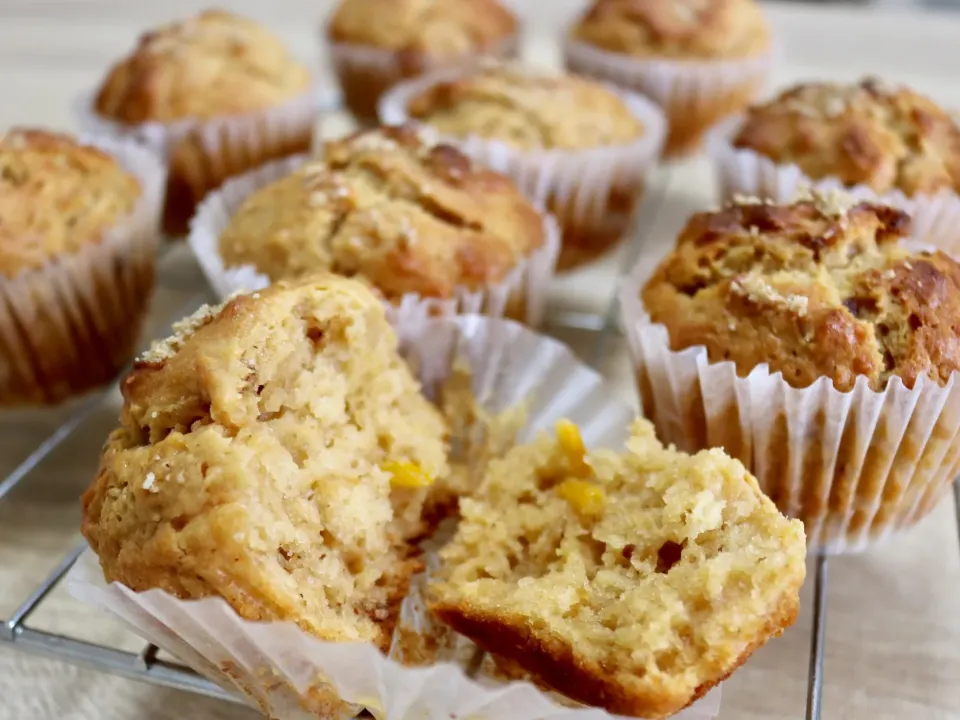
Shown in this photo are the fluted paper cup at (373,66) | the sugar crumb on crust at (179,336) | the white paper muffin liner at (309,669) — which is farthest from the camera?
the fluted paper cup at (373,66)

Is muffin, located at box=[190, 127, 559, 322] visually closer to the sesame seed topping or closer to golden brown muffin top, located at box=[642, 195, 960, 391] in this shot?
golden brown muffin top, located at box=[642, 195, 960, 391]

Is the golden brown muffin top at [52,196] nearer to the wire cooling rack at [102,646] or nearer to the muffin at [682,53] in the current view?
the wire cooling rack at [102,646]

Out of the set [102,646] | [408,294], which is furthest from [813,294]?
[102,646]

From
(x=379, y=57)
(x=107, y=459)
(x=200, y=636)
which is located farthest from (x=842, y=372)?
(x=379, y=57)

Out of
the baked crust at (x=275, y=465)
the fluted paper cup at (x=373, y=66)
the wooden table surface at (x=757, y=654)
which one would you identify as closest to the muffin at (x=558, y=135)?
the wooden table surface at (x=757, y=654)

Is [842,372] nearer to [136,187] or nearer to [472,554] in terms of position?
[472,554]
